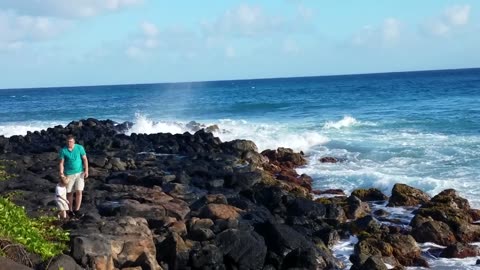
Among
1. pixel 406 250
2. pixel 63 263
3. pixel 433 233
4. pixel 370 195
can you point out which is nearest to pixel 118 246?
pixel 63 263

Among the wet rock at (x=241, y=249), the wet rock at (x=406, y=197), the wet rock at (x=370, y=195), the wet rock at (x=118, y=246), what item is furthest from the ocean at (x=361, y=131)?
the wet rock at (x=118, y=246)

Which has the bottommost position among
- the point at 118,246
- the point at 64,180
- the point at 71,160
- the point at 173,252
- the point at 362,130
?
the point at 362,130

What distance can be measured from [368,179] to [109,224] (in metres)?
11.3

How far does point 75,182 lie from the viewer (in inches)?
498

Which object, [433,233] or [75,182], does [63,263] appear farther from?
[433,233]

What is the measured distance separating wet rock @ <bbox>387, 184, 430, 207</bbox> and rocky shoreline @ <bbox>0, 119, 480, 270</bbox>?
30 millimetres

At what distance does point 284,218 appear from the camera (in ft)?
48.4

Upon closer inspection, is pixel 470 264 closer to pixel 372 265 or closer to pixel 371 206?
pixel 372 265

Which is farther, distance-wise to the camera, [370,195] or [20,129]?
[20,129]

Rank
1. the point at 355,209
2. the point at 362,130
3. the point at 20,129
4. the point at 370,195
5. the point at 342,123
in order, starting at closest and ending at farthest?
the point at 355,209, the point at 370,195, the point at 362,130, the point at 342,123, the point at 20,129

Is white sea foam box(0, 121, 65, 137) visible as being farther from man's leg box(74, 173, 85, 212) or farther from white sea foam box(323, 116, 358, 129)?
man's leg box(74, 173, 85, 212)

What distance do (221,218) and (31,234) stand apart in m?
5.00

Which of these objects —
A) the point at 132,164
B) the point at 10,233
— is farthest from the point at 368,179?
the point at 10,233

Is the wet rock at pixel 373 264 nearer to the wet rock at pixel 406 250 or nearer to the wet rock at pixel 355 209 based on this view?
the wet rock at pixel 406 250
